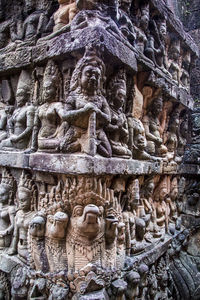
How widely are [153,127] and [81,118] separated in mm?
1709

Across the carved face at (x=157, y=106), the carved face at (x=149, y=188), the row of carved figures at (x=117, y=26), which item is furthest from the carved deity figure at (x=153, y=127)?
the row of carved figures at (x=117, y=26)

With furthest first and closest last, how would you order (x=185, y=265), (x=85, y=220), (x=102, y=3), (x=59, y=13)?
(x=185, y=265) < (x=59, y=13) < (x=102, y=3) < (x=85, y=220)

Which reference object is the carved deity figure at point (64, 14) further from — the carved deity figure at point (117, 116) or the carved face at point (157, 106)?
the carved face at point (157, 106)

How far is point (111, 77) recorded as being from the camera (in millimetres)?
2871

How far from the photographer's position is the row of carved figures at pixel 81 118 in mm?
2514

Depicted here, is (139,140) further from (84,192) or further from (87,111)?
(84,192)

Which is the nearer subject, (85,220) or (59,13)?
(85,220)

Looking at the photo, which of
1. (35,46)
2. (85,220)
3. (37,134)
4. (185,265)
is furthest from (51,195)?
(185,265)

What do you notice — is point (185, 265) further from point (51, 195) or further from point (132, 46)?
point (132, 46)

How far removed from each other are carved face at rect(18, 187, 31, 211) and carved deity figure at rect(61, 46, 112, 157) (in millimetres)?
838

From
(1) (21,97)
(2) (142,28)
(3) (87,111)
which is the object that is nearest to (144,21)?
(2) (142,28)

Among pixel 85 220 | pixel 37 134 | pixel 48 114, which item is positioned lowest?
pixel 85 220

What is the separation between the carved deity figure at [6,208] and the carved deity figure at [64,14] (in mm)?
2059

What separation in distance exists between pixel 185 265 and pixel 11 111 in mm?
4032
